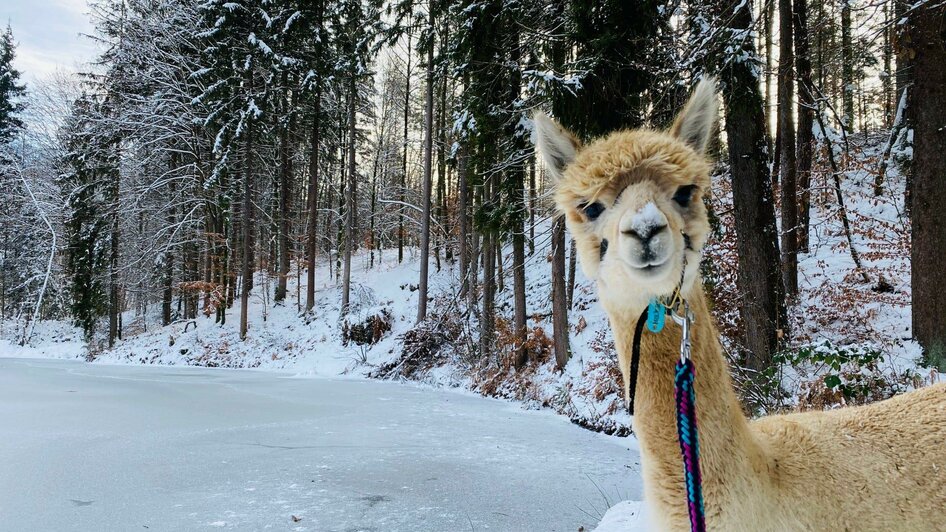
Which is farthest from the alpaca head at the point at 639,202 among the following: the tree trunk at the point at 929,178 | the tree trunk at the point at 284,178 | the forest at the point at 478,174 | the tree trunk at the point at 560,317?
the tree trunk at the point at 284,178

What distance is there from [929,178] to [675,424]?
6567mm

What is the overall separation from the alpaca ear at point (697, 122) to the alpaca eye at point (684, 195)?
0.29 m

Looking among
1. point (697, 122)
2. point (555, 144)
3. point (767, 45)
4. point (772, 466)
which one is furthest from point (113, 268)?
point (772, 466)

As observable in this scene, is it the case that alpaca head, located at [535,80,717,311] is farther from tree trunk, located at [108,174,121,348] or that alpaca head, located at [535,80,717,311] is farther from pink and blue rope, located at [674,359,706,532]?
tree trunk, located at [108,174,121,348]

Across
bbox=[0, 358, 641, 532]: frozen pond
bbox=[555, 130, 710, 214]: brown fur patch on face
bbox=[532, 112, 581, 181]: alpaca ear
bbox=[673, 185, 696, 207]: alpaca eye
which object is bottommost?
bbox=[0, 358, 641, 532]: frozen pond

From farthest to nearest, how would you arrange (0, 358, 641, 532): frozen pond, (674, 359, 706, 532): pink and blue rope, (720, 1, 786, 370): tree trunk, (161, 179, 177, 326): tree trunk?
1. (161, 179, 177, 326): tree trunk
2. (720, 1, 786, 370): tree trunk
3. (0, 358, 641, 532): frozen pond
4. (674, 359, 706, 532): pink and blue rope

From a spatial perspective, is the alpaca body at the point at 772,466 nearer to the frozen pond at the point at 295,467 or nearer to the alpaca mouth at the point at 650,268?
the alpaca mouth at the point at 650,268

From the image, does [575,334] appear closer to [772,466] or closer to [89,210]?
[772,466]

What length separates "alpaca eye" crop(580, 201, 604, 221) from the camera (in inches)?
62.0

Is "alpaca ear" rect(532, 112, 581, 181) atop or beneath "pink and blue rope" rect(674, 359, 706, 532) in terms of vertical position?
atop

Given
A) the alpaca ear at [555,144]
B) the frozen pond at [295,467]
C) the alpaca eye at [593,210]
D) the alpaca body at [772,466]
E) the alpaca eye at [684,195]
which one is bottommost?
the frozen pond at [295,467]

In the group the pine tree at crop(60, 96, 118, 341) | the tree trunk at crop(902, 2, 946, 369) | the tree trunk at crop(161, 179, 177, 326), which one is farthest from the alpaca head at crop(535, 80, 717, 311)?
the pine tree at crop(60, 96, 118, 341)

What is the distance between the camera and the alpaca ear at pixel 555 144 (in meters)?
1.80

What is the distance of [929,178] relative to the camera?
5.79 metres
